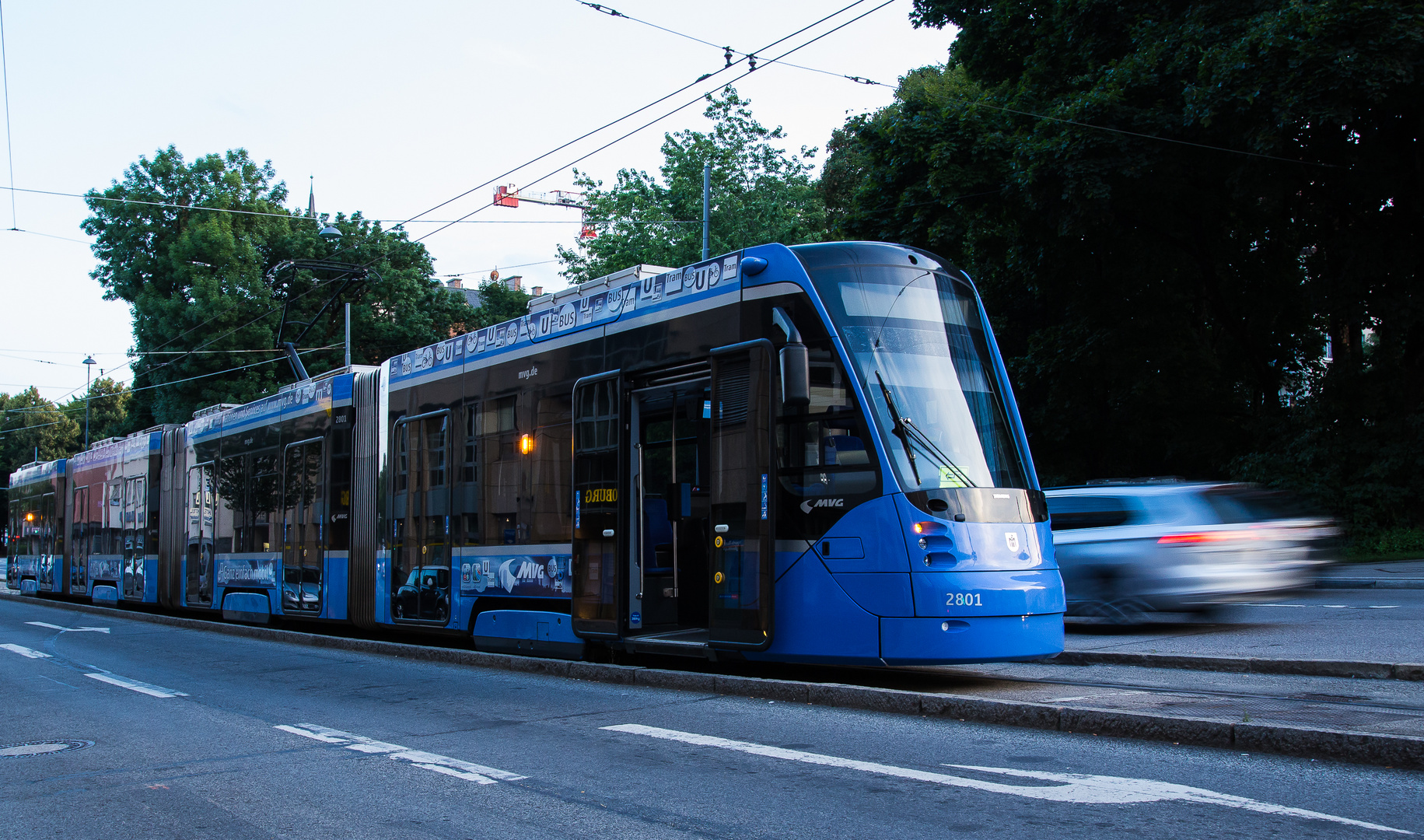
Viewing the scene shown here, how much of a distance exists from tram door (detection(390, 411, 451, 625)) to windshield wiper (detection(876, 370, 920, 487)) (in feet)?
19.9

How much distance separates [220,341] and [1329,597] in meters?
38.7

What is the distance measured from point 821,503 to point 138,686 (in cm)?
646

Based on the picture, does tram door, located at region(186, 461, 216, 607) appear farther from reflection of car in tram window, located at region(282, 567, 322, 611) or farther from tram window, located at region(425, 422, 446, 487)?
tram window, located at region(425, 422, 446, 487)

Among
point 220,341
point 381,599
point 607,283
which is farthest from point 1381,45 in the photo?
point 220,341

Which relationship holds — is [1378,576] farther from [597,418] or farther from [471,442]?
[471,442]

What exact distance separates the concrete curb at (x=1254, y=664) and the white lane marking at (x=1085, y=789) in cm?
427

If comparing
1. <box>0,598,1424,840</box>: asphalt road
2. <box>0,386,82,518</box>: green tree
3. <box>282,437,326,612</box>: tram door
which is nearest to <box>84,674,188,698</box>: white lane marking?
<box>0,598,1424,840</box>: asphalt road

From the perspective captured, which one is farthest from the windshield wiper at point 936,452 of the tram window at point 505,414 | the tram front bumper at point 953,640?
the tram window at point 505,414

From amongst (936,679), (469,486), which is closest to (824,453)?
(936,679)

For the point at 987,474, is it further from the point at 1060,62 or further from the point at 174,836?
the point at 1060,62

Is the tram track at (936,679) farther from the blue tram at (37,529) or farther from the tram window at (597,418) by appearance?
the blue tram at (37,529)

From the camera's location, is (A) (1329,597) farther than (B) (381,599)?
Yes

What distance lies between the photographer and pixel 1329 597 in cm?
1755

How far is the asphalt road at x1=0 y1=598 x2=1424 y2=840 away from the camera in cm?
476
